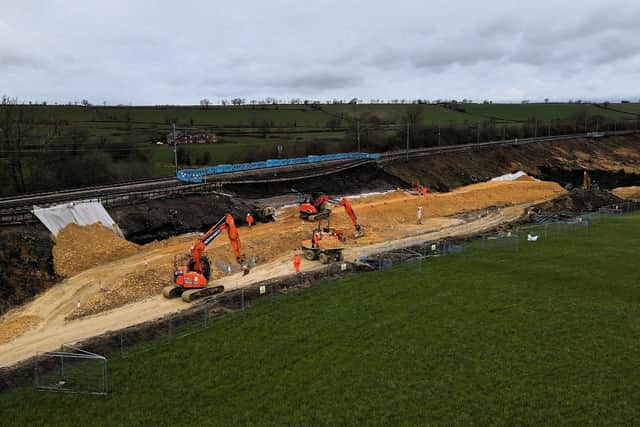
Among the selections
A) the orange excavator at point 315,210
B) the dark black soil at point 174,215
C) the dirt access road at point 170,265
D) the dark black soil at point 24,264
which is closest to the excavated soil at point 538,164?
the dirt access road at point 170,265

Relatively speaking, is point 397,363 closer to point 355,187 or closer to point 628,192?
point 355,187

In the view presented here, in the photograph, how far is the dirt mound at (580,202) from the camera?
60078mm

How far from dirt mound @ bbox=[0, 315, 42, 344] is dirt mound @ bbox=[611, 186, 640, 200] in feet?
257

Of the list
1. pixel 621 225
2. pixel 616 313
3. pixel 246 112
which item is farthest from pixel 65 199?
pixel 246 112

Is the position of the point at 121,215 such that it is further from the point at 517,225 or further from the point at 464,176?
the point at 464,176

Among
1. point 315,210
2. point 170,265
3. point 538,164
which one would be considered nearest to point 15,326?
point 170,265

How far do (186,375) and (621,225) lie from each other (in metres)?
46.1

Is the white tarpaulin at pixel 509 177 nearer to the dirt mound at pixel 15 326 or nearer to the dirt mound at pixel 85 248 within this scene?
the dirt mound at pixel 85 248

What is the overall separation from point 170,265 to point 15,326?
34.4ft

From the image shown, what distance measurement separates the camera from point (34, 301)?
28.8 metres

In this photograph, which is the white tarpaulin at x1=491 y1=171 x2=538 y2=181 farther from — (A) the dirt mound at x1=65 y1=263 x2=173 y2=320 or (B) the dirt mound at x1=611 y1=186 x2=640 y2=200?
(A) the dirt mound at x1=65 y1=263 x2=173 y2=320

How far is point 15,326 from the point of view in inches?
992

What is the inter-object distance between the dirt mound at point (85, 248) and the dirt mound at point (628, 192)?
71831mm

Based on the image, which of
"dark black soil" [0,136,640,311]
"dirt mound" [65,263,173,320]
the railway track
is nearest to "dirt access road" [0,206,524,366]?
"dirt mound" [65,263,173,320]
